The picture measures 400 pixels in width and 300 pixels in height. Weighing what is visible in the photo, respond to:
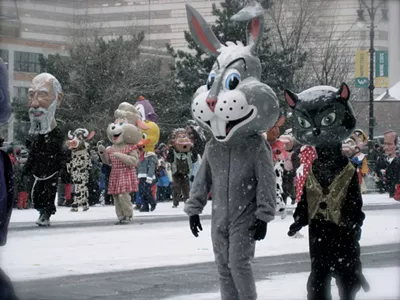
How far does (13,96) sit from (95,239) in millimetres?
20926

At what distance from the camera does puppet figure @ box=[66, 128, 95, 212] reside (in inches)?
690

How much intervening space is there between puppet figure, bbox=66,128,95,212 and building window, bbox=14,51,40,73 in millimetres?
15665

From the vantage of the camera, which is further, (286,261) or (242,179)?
(286,261)

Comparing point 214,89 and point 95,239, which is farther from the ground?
point 214,89

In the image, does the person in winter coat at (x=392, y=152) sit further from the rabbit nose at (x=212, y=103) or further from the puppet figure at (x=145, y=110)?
the rabbit nose at (x=212, y=103)

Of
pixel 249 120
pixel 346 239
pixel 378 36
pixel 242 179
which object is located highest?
pixel 378 36

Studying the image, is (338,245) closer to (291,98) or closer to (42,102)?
(291,98)

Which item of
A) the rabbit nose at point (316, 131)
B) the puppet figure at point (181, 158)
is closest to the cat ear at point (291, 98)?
the rabbit nose at point (316, 131)

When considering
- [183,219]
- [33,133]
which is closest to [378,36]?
[183,219]

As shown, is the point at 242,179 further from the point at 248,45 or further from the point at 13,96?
the point at 13,96

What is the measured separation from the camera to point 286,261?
10219 mm

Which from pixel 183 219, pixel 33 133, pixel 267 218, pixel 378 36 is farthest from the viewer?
pixel 378 36

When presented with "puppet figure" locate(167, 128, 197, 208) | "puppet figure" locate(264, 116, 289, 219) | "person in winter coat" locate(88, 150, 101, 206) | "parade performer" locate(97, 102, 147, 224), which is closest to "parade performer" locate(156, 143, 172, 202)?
"puppet figure" locate(167, 128, 197, 208)

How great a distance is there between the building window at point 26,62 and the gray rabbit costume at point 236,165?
2693cm
